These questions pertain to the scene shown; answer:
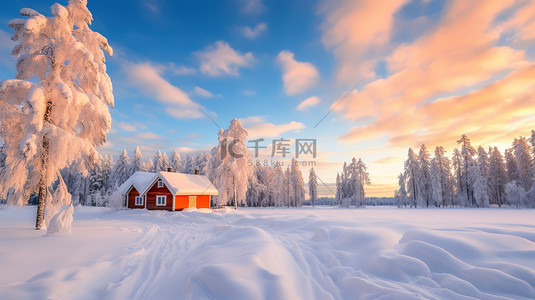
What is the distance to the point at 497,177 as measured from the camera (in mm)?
41094

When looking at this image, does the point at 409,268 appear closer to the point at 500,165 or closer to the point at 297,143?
the point at 297,143

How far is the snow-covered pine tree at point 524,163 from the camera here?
3597 centimetres

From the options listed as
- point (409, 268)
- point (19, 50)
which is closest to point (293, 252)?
point (409, 268)

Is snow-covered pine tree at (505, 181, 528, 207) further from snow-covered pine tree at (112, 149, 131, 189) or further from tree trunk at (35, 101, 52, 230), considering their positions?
snow-covered pine tree at (112, 149, 131, 189)

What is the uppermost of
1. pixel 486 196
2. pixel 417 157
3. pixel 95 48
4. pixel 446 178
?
pixel 95 48

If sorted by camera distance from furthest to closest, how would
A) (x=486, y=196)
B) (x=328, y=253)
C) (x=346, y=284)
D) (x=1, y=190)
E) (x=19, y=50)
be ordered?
(x=486, y=196)
(x=19, y=50)
(x=1, y=190)
(x=328, y=253)
(x=346, y=284)

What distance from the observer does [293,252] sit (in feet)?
23.8

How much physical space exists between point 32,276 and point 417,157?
54602 millimetres

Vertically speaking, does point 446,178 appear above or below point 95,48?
below

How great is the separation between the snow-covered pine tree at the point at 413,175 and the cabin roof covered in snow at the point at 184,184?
128 feet

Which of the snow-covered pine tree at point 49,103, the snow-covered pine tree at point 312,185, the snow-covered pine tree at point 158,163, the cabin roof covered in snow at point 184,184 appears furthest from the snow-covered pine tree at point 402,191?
the snow-covered pine tree at point 158,163

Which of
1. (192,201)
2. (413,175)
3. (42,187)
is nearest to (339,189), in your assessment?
(413,175)

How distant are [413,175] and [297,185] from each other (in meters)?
26.1

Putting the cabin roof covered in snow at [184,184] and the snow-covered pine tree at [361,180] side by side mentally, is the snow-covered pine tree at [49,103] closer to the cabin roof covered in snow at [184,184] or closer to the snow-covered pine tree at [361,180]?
the cabin roof covered in snow at [184,184]
